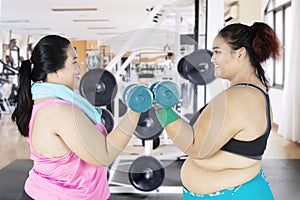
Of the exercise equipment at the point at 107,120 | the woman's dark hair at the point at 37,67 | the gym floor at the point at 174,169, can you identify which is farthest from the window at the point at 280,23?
the woman's dark hair at the point at 37,67

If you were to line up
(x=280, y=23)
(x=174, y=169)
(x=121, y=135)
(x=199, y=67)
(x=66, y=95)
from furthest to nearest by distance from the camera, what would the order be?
1. (x=280, y=23)
2. (x=174, y=169)
3. (x=199, y=67)
4. (x=66, y=95)
5. (x=121, y=135)

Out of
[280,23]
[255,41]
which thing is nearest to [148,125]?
[255,41]

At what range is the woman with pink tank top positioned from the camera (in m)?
1.02

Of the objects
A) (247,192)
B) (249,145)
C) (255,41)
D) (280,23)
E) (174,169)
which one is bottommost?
(174,169)

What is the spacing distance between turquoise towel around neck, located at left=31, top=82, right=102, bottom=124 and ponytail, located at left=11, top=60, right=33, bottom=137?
0.15ft

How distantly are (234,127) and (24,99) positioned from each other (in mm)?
592

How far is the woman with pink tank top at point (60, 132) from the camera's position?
1.02 metres

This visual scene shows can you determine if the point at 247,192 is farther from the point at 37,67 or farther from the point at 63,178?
the point at 37,67

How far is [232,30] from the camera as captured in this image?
1.12m

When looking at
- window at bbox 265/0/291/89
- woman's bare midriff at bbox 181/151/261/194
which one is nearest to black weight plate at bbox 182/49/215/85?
woman's bare midriff at bbox 181/151/261/194

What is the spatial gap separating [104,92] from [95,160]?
0.18m

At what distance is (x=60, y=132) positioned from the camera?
1036 mm

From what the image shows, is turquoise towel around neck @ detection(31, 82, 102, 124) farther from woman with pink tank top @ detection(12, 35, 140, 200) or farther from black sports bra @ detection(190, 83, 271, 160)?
black sports bra @ detection(190, 83, 271, 160)

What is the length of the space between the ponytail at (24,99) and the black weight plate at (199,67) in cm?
45
